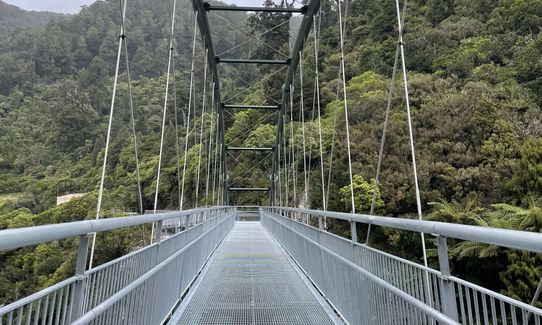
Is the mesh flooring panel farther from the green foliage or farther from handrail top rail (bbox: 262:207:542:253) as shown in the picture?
the green foliage

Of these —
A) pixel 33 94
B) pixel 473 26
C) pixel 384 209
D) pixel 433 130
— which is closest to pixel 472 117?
pixel 433 130

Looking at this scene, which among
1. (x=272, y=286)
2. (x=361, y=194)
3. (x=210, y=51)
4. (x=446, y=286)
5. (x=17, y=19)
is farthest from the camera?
(x=17, y=19)

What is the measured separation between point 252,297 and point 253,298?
0.05 meters

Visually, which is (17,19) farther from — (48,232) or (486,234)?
(486,234)

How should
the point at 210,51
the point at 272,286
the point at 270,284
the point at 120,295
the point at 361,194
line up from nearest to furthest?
the point at 120,295 → the point at 272,286 → the point at 270,284 → the point at 361,194 → the point at 210,51

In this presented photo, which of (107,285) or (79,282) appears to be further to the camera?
(107,285)

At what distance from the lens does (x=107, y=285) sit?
86.4 inches

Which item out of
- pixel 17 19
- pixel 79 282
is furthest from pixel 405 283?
pixel 17 19

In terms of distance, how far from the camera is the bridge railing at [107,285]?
1339 millimetres

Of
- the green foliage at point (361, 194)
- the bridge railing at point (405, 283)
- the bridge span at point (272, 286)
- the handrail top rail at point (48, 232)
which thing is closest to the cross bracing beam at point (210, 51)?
the green foliage at point (361, 194)

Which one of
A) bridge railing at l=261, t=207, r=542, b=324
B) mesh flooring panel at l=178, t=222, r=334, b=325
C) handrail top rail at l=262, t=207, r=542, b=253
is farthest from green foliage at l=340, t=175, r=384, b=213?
handrail top rail at l=262, t=207, r=542, b=253

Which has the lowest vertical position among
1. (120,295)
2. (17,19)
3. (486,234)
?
(120,295)

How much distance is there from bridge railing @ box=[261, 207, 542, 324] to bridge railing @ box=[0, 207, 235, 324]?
4.51 feet

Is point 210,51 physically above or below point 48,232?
above
